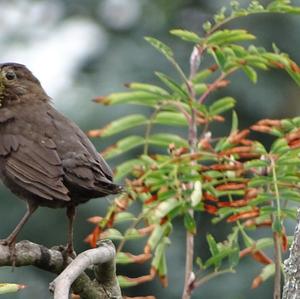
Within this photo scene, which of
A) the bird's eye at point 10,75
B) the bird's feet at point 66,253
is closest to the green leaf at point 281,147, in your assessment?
the bird's feet at point 66,253

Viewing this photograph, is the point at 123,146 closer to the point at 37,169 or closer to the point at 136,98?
the point at 136,98

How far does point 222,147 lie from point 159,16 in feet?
18.0

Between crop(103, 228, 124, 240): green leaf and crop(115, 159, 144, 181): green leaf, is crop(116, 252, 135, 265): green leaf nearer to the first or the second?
crop(103, 228, 124, 240): green leaf

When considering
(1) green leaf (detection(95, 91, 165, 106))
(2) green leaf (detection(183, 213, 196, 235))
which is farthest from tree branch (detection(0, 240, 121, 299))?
(1) green leaf (detection(95, 91, 165, 106))

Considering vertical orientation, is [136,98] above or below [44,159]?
above

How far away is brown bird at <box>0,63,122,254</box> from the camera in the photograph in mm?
4492

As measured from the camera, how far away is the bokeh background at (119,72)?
7.81 meters

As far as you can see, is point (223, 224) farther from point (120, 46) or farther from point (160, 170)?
point (160, 170)

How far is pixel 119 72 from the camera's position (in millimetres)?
8656

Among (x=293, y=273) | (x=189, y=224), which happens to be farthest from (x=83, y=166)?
(x=293, y=273)

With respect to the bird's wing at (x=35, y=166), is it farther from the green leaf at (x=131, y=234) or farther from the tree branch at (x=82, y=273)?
the tree branch at (x=82, y=273)

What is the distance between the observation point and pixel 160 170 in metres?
4.14

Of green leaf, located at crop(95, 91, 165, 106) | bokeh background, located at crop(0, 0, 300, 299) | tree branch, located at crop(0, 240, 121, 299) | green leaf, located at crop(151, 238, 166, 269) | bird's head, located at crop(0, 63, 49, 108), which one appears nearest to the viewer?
tree branch, located at crop(0, 240, 121, 299)

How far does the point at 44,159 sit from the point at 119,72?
13.4ft
